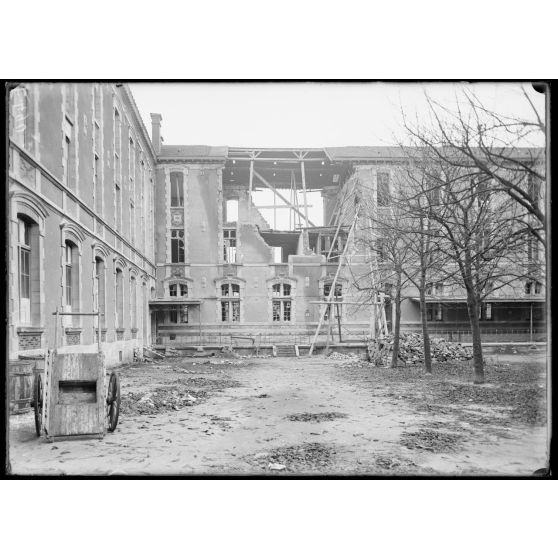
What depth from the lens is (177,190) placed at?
21.2 ft

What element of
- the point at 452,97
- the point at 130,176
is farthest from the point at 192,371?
the point at 452,97

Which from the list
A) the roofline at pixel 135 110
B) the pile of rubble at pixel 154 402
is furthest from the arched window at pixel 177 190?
the pile of rubble at pixel 154 402

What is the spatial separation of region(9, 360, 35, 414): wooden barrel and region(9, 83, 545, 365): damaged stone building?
0.30 metres

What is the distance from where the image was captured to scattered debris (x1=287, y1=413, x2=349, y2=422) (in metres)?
5.38

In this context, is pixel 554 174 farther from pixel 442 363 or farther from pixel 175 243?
pixel 175 243

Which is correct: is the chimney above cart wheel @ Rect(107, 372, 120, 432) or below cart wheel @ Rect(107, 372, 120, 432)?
above

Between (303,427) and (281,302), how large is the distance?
192cm

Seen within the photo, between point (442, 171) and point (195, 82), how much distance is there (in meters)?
3.60

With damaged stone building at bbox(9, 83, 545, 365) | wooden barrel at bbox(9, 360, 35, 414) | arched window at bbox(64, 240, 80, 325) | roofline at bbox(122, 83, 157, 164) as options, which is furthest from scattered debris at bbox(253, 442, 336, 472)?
roofline at bbox(122, 83, 157, 164)

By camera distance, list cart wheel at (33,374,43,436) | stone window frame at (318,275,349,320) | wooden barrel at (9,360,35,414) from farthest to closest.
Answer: stone window frame at (318,275,349,320)
wooden barrel at (9,360,35,414)
cart wheel at (33,374,43,436)

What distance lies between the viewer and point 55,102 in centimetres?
514

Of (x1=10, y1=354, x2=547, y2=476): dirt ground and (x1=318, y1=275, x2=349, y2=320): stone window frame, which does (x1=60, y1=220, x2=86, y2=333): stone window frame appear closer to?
(x1=10, y1=354, x2=547, y2=476): dirt ground

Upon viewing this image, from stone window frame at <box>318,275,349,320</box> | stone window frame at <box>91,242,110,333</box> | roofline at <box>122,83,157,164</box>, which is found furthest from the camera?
stone window frame at <box>318,275,349,320</box>

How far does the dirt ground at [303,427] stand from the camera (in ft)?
15.7
